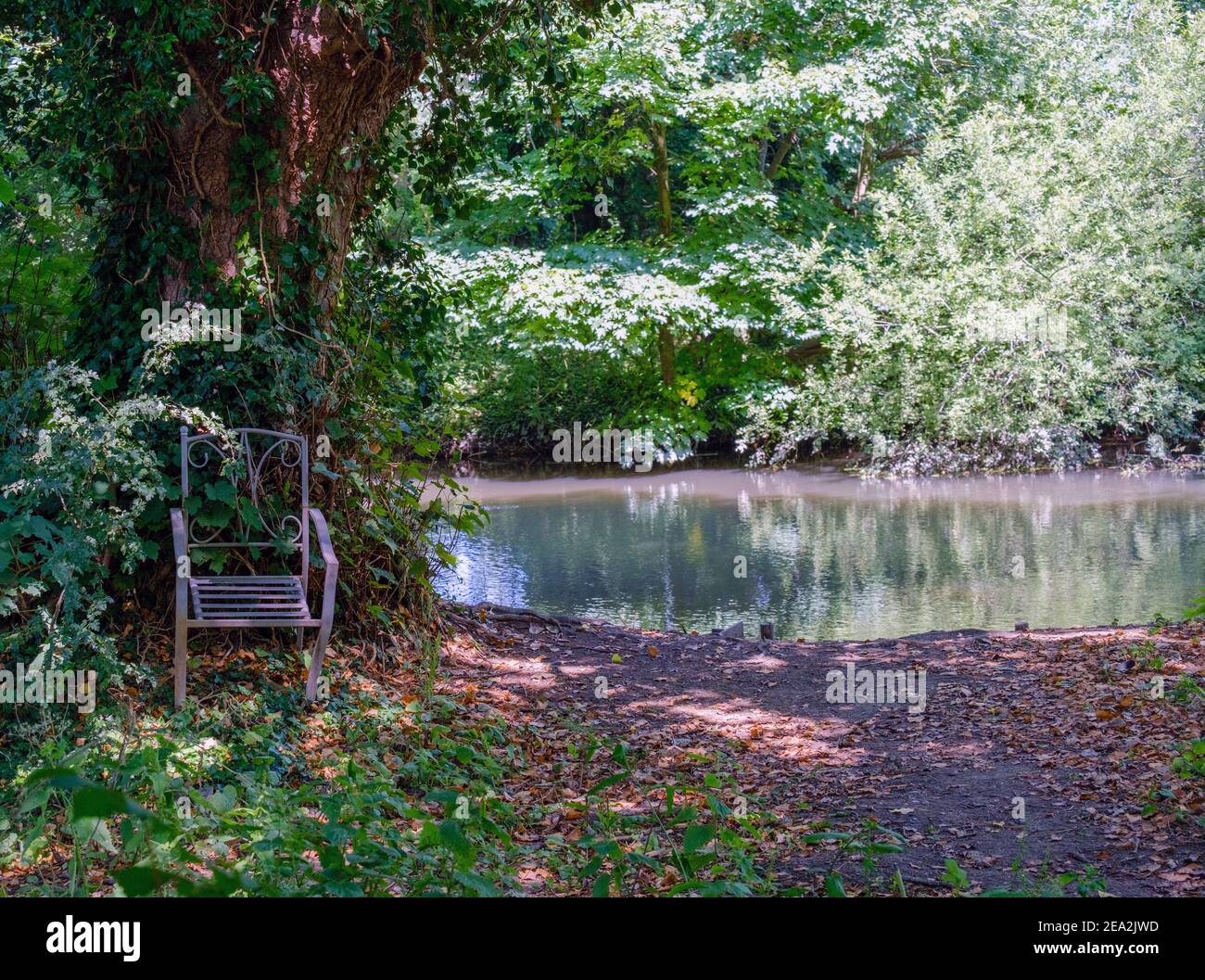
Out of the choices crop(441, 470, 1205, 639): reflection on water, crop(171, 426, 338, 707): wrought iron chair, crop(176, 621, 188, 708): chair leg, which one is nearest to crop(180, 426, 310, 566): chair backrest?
crop(171, 426, 338, 707): wrought iron chair

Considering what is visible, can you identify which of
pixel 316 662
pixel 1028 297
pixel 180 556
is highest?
pixel 1028 297

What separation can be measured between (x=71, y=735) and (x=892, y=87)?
63.6ft

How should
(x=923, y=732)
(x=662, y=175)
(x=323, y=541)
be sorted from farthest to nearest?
(x=662, y=175) < (x=923, y=732) < (x=323, y=541)

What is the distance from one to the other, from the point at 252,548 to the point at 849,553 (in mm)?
8574

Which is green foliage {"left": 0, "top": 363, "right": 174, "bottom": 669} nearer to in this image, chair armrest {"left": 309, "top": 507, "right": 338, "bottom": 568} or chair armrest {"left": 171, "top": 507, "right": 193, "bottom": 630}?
chair armrest {"left": 171, "top": 507, "right": 193, "bottom": 630}

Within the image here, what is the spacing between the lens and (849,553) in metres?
12.9

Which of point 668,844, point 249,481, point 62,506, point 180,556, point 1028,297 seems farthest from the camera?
point 1028,297

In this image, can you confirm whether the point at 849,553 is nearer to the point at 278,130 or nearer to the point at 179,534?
the point at 278,130

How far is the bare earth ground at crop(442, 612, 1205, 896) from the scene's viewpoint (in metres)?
3.97

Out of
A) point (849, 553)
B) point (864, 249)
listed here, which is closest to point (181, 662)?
point (849, 553)

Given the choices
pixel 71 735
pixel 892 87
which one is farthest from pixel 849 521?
pixel 71 735

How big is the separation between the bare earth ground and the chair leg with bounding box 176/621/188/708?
1.44 metres

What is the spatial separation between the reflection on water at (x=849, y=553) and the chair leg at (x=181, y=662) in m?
5.45

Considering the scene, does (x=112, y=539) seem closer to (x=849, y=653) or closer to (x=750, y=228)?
(x=849, y=653)
